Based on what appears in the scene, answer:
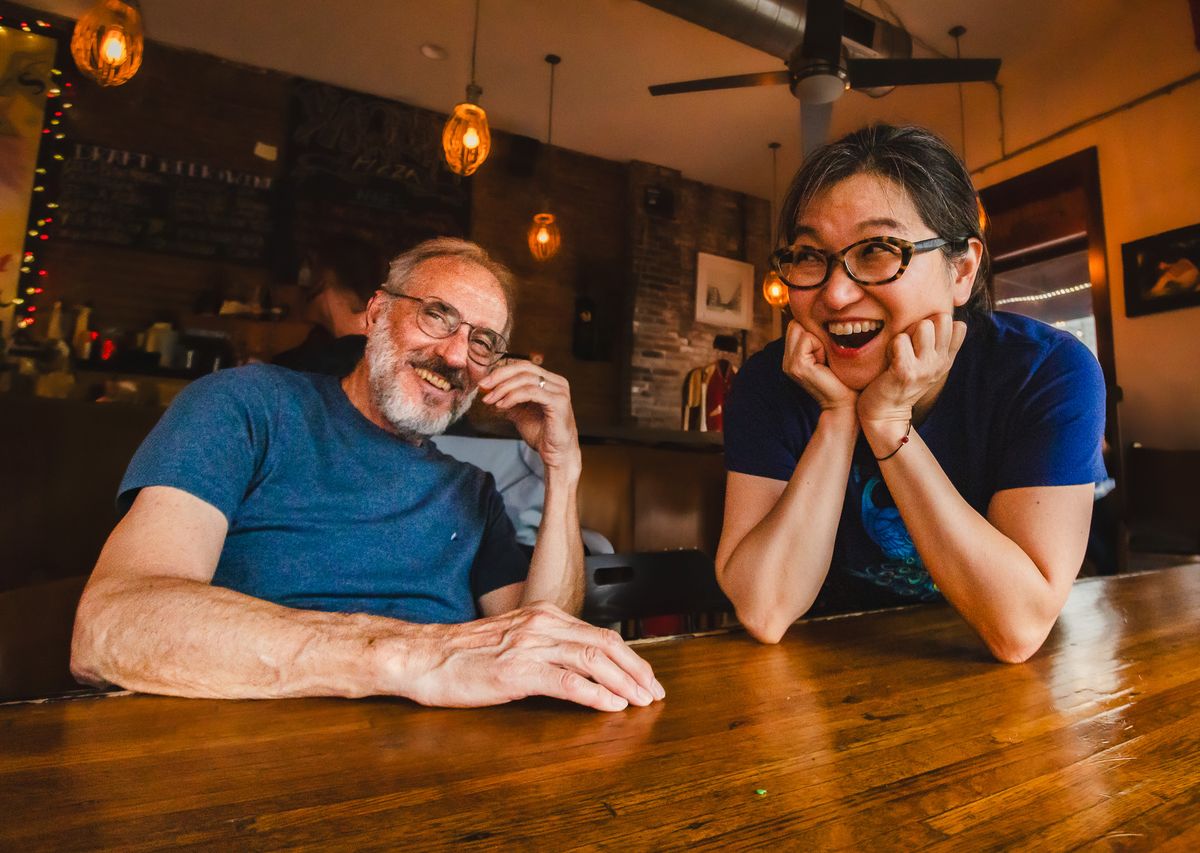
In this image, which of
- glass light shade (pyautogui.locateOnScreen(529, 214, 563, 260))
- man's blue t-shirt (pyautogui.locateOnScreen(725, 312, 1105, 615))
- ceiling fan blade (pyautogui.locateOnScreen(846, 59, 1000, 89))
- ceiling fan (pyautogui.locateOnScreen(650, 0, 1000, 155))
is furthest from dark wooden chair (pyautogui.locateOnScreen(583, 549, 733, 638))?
glass light shade (pyautogui.locateOnScreen(529, 214, 563, 260))

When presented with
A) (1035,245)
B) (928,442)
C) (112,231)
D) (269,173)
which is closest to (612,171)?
(269,173)

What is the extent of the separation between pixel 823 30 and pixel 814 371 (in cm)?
281

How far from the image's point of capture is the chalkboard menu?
17.0 feet

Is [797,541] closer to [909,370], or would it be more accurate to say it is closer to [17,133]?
[909,370]

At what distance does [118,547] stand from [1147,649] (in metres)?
1.52

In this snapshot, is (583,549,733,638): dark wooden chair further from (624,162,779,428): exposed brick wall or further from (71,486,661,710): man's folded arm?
(624,162,779,428): exposed brick wall

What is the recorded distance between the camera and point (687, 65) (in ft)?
16.4

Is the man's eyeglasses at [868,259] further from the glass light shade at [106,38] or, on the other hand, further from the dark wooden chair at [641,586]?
the glass light shade at [106,38]

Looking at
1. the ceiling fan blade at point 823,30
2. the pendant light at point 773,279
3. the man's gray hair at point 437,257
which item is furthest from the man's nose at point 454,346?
the pendant light at point 773,279

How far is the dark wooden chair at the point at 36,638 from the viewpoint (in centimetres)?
90

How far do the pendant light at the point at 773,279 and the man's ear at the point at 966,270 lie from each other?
2975 mm

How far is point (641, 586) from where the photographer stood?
1.47m

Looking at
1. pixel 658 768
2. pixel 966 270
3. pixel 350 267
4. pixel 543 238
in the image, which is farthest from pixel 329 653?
pixel 543 238

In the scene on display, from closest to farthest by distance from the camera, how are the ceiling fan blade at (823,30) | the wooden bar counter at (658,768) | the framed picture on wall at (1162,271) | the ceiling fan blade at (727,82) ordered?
1. the wooden bar counter at (658,768)
2. the ceiling fan blade at (823,30)
3. the ceiling fan blade at (727,82)
4. the framed picture on wall at (1162,271)
